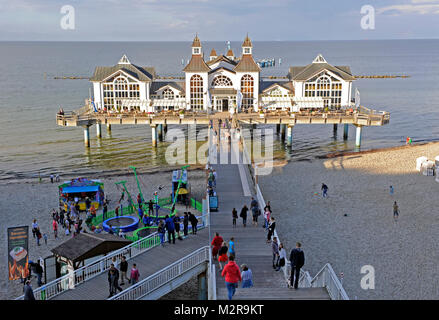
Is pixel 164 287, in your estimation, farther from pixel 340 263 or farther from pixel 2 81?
pixel 2 81

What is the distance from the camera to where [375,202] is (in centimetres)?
2625

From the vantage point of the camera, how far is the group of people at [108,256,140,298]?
40.7 ft

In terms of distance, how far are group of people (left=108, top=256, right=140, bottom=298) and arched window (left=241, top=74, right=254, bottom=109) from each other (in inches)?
1322

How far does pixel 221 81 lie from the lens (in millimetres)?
45906

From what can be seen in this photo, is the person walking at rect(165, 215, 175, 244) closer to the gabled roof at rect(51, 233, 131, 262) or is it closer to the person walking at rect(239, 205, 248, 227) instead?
the gabled roof at rect(51, 233, 131, 262)

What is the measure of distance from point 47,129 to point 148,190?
1160 inches

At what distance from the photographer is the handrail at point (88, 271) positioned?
1294 centimetres

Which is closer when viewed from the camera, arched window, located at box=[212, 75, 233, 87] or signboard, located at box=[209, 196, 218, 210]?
signboard, located at box=[209, 196, 218, 210]

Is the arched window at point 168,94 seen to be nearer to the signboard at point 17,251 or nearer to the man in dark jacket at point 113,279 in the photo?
the signboard at point 17,251

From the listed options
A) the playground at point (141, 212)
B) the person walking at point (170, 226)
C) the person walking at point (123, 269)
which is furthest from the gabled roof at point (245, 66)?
the person walking at point (123, 269)

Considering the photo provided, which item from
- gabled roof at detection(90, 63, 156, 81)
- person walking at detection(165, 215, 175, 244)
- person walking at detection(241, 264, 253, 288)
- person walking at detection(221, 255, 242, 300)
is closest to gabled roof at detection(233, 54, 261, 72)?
gabled roof at detection(90, 63, 156, 81)

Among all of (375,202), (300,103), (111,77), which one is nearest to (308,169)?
(375,202)

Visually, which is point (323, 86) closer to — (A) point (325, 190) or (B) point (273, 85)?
(B) point (273, 85)
